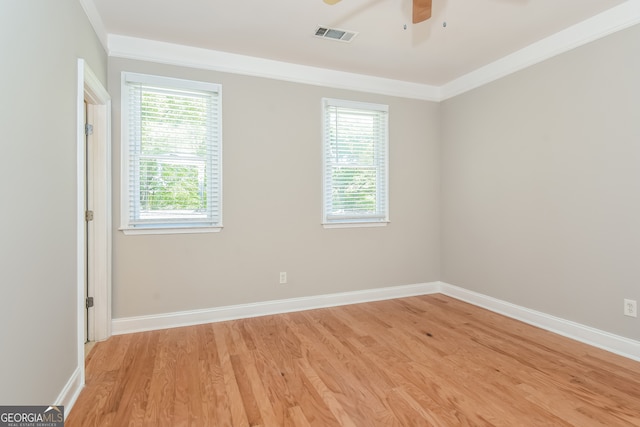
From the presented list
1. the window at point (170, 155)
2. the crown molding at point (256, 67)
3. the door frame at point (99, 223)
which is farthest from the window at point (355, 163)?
the door frame at point (99, 223)

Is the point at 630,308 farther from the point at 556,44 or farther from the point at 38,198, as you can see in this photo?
the point at 38,198

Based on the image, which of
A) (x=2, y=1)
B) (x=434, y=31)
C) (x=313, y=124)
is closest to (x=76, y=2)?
(x=2, y=1)

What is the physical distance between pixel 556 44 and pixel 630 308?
2.41 metres

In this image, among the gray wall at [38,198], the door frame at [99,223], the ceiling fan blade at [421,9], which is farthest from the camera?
the door frame at [99,223]

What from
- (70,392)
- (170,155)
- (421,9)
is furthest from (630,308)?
(170,155)

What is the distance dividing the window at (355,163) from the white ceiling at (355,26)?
0.60 m

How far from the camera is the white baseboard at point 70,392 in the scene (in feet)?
6.15

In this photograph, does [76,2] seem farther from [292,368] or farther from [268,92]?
[292,368]

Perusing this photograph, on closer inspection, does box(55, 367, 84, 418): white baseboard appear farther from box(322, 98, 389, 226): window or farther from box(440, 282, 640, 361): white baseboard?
box(440, 282, 640, 361): white baseboard

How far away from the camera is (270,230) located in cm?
364

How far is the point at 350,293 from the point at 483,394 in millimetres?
2049

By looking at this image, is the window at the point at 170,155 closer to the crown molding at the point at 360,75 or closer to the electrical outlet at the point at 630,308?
the crown molding at the point at 360,75

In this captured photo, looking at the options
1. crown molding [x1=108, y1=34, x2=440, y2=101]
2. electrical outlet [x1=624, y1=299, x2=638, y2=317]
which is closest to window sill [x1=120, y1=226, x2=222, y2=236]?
crown molding [x1=108, y1=34, x2=440, y2=101]

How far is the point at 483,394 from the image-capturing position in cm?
208
